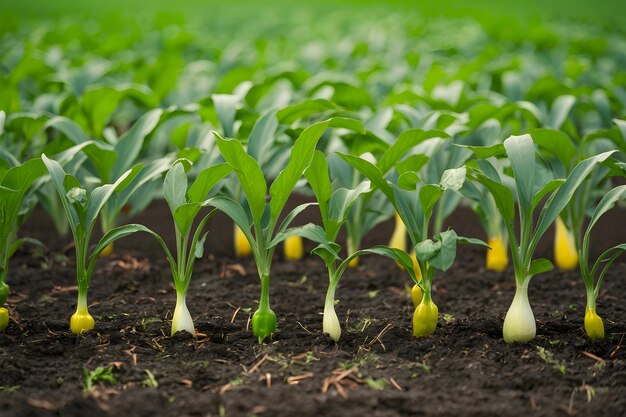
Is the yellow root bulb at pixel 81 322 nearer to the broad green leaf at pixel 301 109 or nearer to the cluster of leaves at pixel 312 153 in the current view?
the cluster of leaves at pixel 312 153

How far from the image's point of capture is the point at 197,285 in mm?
3510

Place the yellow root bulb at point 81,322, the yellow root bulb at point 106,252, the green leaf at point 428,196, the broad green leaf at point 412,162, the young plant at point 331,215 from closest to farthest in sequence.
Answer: the green leaf at point 428,196
the young plant at point 331,215
the yellow root bulb at point 81,322
the broad green leaf at point 412,162
the yellow root bulb at point 106,252

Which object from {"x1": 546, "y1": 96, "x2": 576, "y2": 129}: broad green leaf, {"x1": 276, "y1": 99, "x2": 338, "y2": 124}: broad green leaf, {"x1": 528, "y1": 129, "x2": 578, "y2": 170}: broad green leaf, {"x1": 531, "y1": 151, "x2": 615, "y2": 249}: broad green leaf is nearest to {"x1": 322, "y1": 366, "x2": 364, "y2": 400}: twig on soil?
{"x1": 531, "y1": 151, "x2": 615, "y2": 249}: broad green leaf

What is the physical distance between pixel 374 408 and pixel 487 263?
6.04 feet

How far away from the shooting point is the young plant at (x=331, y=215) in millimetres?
2623

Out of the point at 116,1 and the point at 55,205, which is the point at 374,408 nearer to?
the point at 55,205

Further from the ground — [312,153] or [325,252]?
[312,153]

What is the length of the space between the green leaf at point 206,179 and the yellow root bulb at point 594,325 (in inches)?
50.8

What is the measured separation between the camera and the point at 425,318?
266cm

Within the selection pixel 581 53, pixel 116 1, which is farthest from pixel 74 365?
pixel 116 1

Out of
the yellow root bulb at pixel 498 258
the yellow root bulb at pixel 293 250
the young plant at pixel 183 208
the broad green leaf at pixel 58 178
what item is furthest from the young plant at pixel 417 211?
the yellow root bulb at pixel 293 250

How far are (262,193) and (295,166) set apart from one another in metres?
0.14

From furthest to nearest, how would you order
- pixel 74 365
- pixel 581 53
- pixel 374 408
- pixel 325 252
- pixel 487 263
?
1. pixel 581 53
2. pixel 487 263
3. pixel 325 252
4. pixel 74 365
5. pixel 374 408

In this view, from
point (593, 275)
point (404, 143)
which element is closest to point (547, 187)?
point (593, 275)
